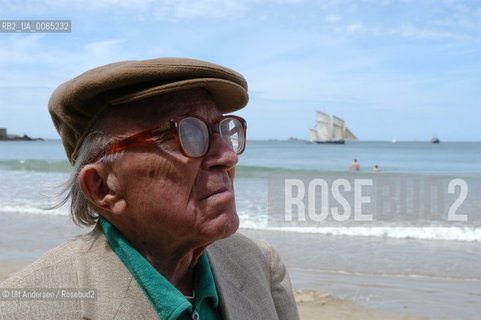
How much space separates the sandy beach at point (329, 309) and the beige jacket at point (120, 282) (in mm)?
4069

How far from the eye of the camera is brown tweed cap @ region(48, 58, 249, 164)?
1.09m

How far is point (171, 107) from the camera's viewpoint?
1.15m

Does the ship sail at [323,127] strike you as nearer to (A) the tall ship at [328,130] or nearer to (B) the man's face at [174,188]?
(A) the tall ship at [328,130]

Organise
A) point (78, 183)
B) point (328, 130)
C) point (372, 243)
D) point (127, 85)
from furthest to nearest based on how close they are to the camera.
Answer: point (328, 130)
point (372, 243)
point (78, 183)
point (127, 85)

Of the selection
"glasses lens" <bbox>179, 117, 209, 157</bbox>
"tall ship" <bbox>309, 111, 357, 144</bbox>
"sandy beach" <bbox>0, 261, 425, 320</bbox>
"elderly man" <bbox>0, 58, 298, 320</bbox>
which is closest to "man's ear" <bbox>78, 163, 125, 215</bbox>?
"elderly man" <bbox>0, 58, 298, 320</bbox>

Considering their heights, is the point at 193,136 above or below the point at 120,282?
above

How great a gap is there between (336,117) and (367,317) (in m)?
90.1

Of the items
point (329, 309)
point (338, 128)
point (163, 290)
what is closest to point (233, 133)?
point (163, 290)

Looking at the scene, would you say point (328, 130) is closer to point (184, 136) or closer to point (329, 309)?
point (329, 309)

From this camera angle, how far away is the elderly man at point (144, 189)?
1097 mm

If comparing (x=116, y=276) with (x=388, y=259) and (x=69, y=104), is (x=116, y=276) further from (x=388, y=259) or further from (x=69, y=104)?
(x=388, y=259)

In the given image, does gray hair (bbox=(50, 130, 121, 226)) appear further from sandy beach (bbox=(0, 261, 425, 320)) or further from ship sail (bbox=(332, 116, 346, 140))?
ship sail (bbox=(332, 116, 346, 140))

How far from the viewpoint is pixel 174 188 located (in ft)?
3.68

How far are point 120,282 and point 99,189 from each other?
0.73 ft
